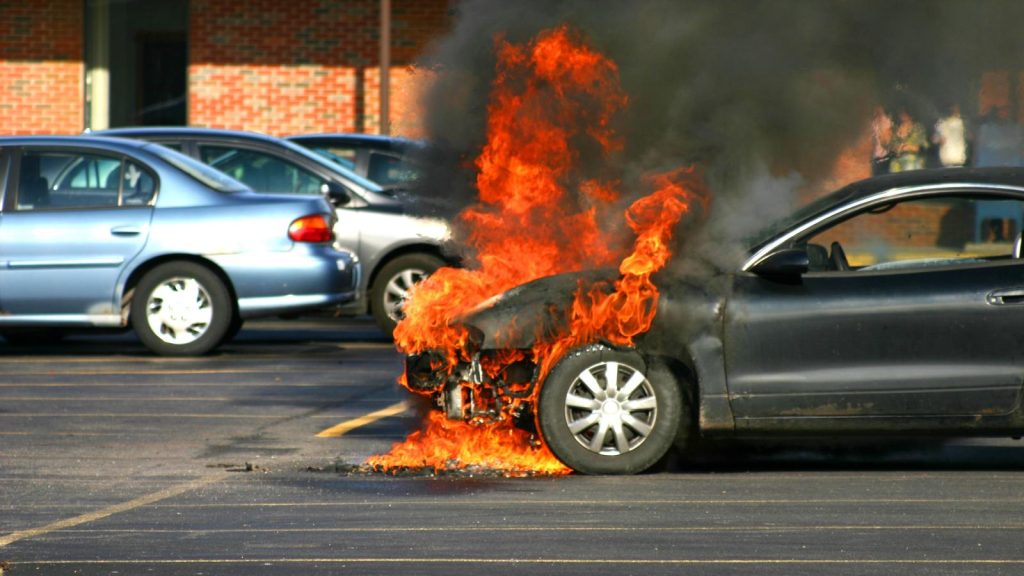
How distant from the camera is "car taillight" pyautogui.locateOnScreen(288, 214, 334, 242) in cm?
1373

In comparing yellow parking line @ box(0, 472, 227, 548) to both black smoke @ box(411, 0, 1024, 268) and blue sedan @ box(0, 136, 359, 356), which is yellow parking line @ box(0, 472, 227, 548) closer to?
black smoke @ box(411, 0, 1024, 268)

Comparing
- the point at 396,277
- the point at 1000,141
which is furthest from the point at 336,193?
the point at 1000,141

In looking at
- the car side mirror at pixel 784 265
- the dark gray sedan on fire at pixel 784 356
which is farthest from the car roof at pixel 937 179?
the car side mirror at pixel 784 265

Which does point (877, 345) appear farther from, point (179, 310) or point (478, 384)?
point (179, 310)

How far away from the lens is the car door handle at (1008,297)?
8070mm

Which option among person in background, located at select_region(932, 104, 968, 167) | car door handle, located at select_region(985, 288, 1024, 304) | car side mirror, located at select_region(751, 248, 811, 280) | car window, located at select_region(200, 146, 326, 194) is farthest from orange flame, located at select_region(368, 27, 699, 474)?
car window, located at select_region(200, 146, 326, 194)

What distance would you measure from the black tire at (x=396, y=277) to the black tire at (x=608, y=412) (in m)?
7.22

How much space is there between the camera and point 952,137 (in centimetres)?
1073

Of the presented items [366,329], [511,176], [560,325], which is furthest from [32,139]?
[560,325]

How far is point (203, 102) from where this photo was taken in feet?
83.0

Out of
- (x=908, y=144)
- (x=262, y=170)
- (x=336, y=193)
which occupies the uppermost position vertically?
(x=262, y=170)

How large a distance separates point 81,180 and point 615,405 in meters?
6.79

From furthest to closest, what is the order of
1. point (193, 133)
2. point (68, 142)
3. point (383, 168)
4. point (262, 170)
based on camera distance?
point (383, 168) < point (193, 133) < point (262, 170) < point (68, 142)

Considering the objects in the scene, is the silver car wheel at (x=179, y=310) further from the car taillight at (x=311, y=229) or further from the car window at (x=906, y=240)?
the car window at (x=906, y=240)
